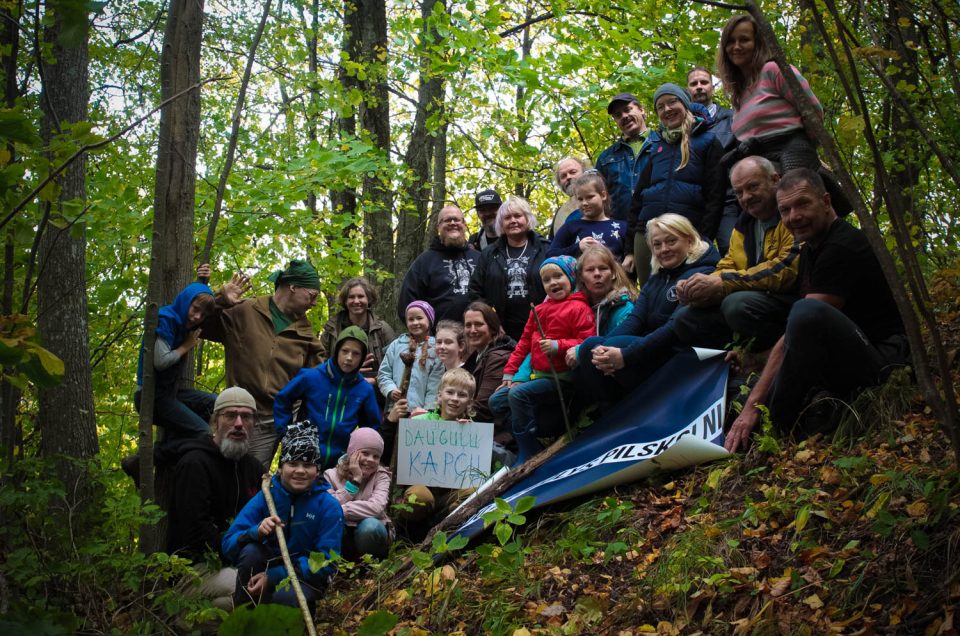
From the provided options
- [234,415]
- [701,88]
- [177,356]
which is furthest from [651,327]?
[177,356]

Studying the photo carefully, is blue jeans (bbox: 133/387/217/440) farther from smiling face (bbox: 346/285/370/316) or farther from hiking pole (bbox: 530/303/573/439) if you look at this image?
hiking pole (bbox: 530/303/573/439)

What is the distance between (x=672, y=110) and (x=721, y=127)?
469 millimetres

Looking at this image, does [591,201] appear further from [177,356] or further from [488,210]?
[177,356]

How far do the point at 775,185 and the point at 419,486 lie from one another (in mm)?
3271

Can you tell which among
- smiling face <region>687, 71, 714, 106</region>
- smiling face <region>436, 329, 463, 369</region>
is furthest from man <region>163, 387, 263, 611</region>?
smiling face <region>687, 71, 714, 106</region>

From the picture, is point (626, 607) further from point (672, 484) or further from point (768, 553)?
point (672, 484)

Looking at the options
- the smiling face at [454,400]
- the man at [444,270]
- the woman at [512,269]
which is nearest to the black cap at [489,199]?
the man at [444,270]

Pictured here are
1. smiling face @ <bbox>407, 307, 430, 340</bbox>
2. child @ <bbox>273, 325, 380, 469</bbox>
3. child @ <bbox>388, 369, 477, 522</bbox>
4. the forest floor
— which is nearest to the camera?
the forest floor

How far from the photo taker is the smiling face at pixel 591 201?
7.14 metres

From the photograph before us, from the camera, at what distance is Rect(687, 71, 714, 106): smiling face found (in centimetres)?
752

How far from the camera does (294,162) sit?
10.8 m

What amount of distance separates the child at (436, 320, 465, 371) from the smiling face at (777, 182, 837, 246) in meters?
3.24

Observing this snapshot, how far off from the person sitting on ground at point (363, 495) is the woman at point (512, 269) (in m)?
1.96

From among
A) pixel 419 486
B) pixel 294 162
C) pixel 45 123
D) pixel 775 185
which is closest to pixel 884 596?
pixel 775 185
